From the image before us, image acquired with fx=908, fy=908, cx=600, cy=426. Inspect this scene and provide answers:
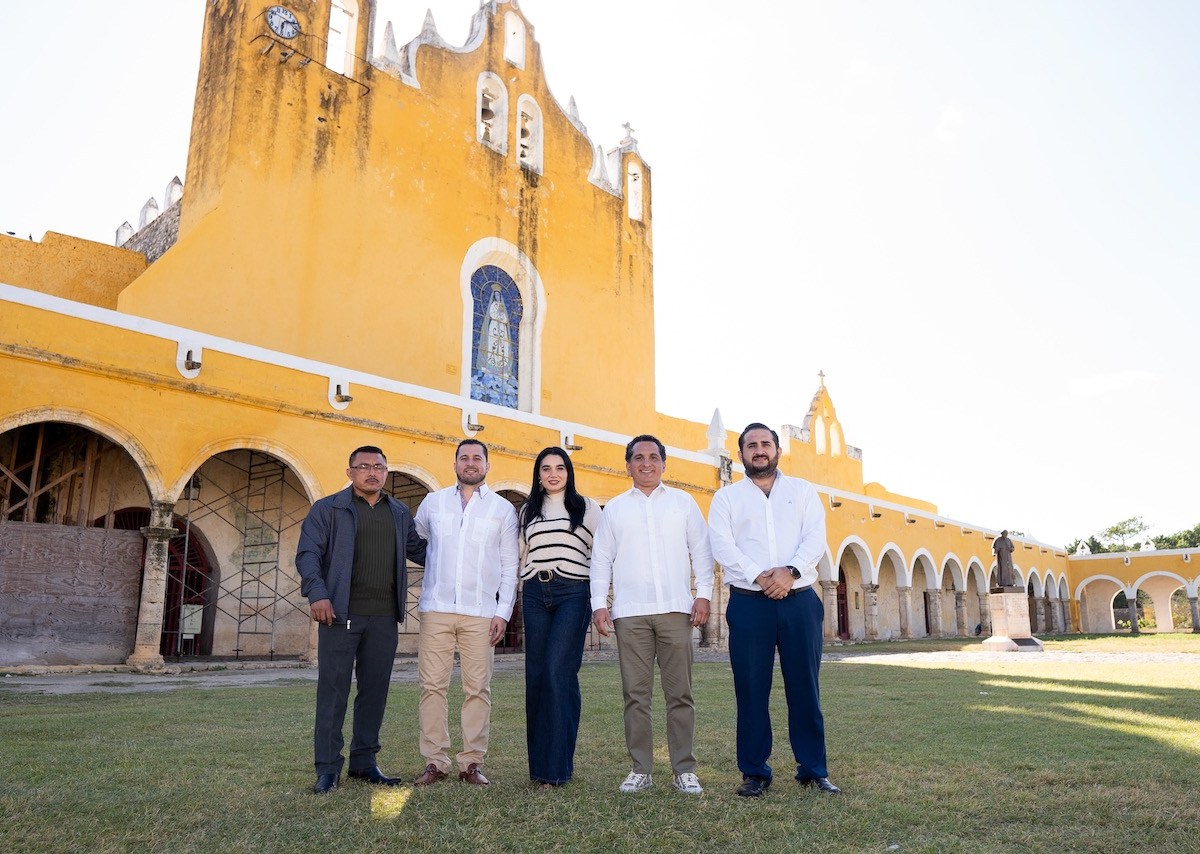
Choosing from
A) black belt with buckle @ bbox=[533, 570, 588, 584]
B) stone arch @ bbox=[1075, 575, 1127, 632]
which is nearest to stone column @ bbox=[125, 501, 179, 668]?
black belt with buckle @ bbox=[533, 570, 588, 584]

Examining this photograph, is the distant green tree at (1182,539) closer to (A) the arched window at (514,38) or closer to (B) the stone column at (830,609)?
(B) the stone column at (830,609)

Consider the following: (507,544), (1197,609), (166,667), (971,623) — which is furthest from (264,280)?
(1197,609)

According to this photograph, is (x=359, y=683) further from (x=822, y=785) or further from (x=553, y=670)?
(x=822, y=785)

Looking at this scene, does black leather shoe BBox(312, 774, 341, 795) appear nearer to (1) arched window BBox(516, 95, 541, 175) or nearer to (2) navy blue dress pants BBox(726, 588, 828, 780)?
(2) navy blue dress pants BBox(726, 588, 828, 780)

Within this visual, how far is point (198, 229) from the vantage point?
507 inches

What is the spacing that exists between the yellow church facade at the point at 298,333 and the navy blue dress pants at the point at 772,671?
27.6ft

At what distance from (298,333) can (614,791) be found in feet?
37.7

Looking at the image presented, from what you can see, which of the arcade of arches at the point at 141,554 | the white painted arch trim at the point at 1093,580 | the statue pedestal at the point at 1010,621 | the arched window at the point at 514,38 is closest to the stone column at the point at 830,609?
the arcade of arches at the point at 141,554

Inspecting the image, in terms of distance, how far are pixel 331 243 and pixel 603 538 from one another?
11674 millimetres

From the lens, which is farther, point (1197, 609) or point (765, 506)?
point (1197, 609)

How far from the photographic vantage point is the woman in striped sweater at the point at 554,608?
11.8 ft

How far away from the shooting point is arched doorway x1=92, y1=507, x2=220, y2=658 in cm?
1277

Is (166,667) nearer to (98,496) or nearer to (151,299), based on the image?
(98,496)

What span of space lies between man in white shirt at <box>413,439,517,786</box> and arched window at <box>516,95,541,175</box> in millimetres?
14774
